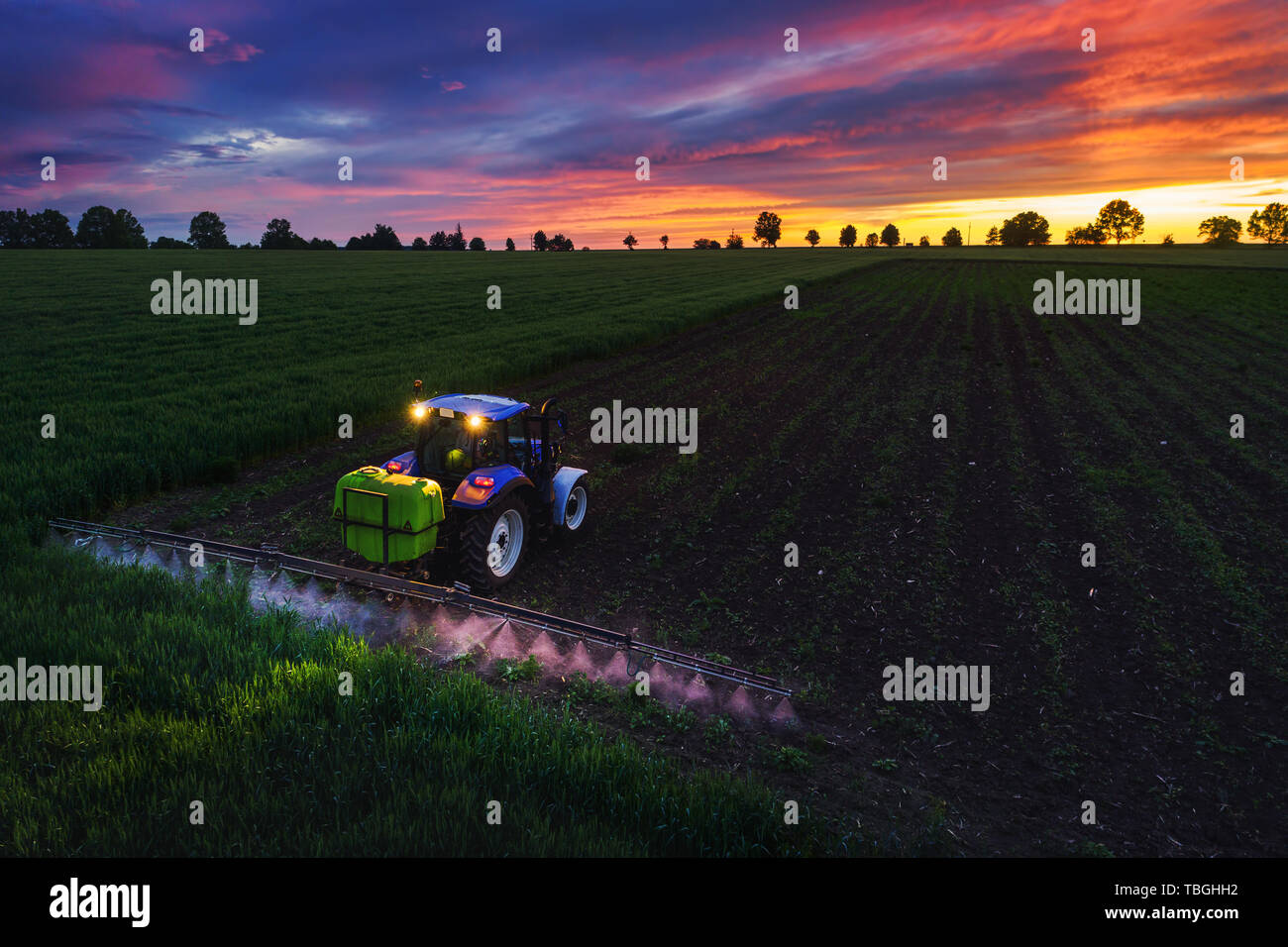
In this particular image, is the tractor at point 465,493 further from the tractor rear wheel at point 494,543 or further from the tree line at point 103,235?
the tree line at point 103,235

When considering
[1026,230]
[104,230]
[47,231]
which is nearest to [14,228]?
[47,231]

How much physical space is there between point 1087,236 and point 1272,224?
106 feet

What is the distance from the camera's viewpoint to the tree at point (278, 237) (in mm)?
126000

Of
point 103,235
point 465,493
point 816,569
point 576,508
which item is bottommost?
point 816,569

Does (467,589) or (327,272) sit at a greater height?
(327,272)

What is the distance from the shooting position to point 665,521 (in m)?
11.0

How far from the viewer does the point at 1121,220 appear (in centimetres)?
15138

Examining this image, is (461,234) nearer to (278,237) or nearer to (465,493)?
(278,237)

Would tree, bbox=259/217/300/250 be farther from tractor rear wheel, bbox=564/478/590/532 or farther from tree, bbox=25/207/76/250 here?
tractor rear wheel, bbox=564/478/590/532

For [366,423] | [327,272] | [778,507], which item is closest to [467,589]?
[778,507]

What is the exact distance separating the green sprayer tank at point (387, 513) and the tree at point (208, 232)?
150431 millimetres
